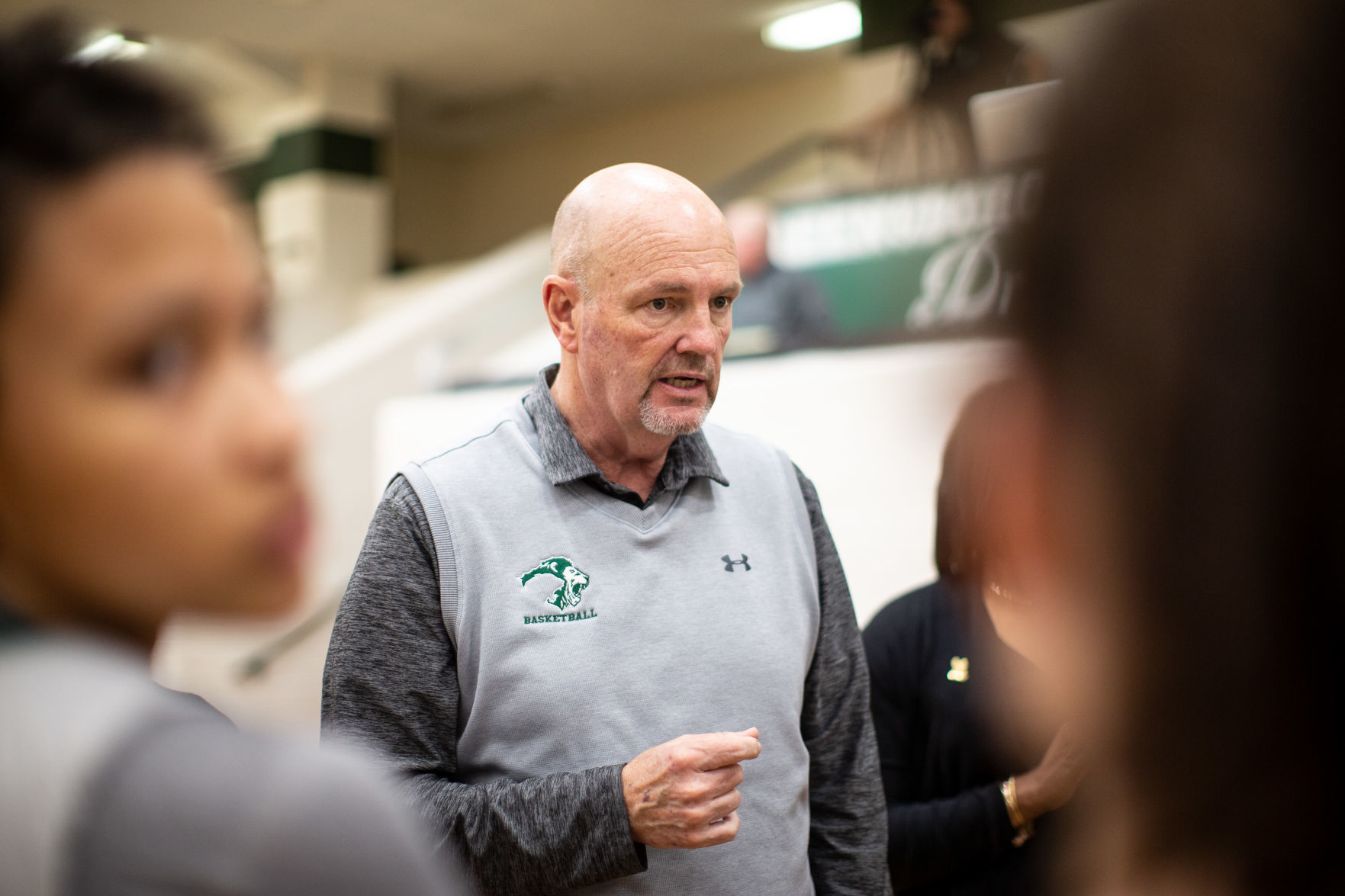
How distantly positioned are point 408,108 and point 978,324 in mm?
13373

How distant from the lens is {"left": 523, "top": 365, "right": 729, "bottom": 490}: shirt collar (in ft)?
5.61

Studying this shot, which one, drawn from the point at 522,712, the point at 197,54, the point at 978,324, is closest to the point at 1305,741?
the point at 978,324

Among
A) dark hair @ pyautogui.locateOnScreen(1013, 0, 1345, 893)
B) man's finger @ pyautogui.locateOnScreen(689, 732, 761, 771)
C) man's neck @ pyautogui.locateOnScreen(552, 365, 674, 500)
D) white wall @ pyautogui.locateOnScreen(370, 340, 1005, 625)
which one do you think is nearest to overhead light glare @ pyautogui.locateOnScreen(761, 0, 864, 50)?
white wall @ pyautogui.locateOnScreen(370, 340, 1005, 625)

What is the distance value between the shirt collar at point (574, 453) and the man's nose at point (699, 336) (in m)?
0.15

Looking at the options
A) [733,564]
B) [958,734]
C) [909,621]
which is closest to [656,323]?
[733,564]

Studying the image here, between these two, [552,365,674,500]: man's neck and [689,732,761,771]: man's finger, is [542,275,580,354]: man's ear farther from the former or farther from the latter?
[689,732,761,771]: man's finger

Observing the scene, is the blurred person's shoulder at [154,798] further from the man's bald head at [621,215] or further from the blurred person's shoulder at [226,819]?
the man's bald head at [621,215]

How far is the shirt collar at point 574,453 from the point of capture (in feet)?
5.61

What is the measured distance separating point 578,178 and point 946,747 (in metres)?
12.1

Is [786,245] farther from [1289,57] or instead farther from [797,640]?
[1289,57]

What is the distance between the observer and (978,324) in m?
0.46

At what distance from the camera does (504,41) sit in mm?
10477

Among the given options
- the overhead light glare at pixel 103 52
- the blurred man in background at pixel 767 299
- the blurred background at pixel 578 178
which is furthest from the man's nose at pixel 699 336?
the blurred man in background at pixel 767 299

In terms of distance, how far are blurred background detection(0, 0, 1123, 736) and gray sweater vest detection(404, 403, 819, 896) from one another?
0.17m
